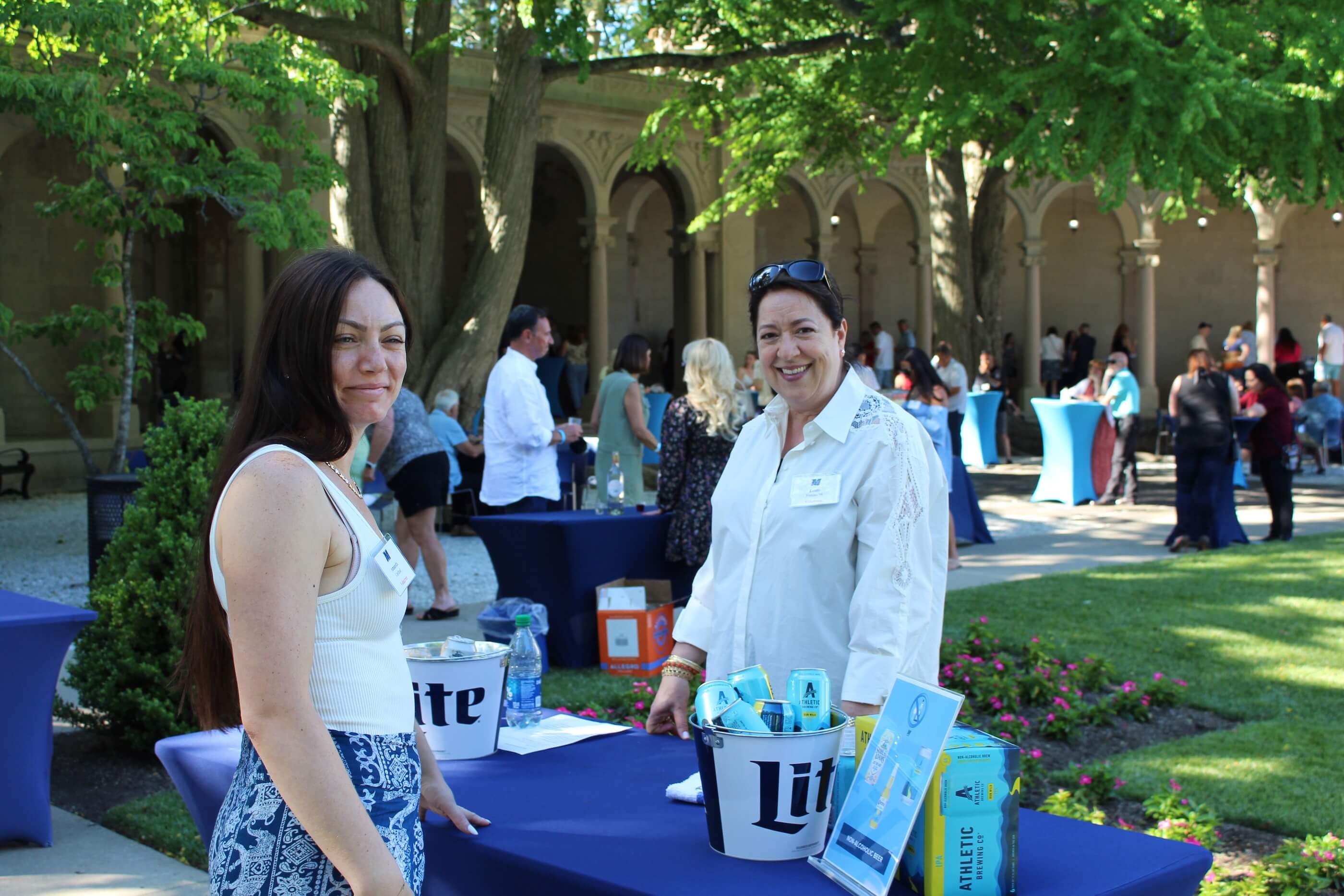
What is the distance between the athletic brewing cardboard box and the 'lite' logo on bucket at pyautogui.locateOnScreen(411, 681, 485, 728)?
1.13 m

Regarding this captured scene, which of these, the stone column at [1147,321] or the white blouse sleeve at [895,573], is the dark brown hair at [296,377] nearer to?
the white blouse sleeve at [895,573]

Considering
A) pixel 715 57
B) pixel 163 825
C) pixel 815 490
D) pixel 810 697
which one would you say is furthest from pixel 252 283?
pixel 810 697

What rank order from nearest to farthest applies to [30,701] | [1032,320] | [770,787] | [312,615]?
[312,615] < [770,787] < [30,701] < [1032,320]

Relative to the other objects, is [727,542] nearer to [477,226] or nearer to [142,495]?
[142,495]

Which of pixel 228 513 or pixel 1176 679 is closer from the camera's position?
pixel 228 513

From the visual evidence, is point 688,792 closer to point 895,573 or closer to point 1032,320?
point 895,573

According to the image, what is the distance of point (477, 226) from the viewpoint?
1305cm

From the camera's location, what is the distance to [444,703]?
2.70 meters

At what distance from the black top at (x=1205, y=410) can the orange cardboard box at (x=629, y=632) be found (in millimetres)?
6010

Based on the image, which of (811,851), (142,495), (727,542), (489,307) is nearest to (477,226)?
(489,307)

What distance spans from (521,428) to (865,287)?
22412 millimetres

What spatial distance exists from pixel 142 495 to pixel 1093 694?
14.9 feet

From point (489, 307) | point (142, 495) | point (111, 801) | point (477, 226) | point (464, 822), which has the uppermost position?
point (477, 226)

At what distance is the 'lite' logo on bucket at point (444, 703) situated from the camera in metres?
2.68
